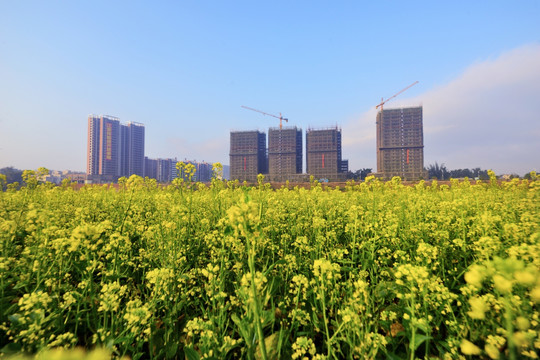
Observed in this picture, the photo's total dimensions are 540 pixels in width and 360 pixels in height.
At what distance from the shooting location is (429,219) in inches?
139

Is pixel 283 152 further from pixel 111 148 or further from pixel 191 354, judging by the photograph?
pixel 191 354

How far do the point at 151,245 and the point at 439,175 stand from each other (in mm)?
106182

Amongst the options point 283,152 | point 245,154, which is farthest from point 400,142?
point 245,154

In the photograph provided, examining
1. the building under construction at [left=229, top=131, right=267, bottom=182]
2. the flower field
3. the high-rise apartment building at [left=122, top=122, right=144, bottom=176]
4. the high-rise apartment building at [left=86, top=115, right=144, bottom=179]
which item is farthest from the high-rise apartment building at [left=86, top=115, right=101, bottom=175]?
the flower field

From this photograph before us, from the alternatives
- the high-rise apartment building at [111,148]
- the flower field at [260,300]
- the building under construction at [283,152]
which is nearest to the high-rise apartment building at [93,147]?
the high-rise apartment building at [111,148]

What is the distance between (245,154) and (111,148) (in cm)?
7022

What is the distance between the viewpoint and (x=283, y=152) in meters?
114

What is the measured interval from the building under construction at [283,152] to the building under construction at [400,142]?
41580mm

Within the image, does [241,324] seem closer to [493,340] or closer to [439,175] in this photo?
[493,340]

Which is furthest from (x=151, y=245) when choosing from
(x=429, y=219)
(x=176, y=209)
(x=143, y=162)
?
(x=143, y=162)

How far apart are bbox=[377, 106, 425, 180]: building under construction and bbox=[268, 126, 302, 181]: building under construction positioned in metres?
41.6

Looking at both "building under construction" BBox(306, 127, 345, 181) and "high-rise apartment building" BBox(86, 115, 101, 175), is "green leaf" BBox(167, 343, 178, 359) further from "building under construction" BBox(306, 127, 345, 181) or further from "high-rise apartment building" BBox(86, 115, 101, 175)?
"high-rise apartment building" BBox(86, 115, 101, 175)

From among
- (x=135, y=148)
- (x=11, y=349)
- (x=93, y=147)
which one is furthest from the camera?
(x=135, y=148)

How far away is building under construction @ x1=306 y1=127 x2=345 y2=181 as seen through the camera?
106875 millimetres
